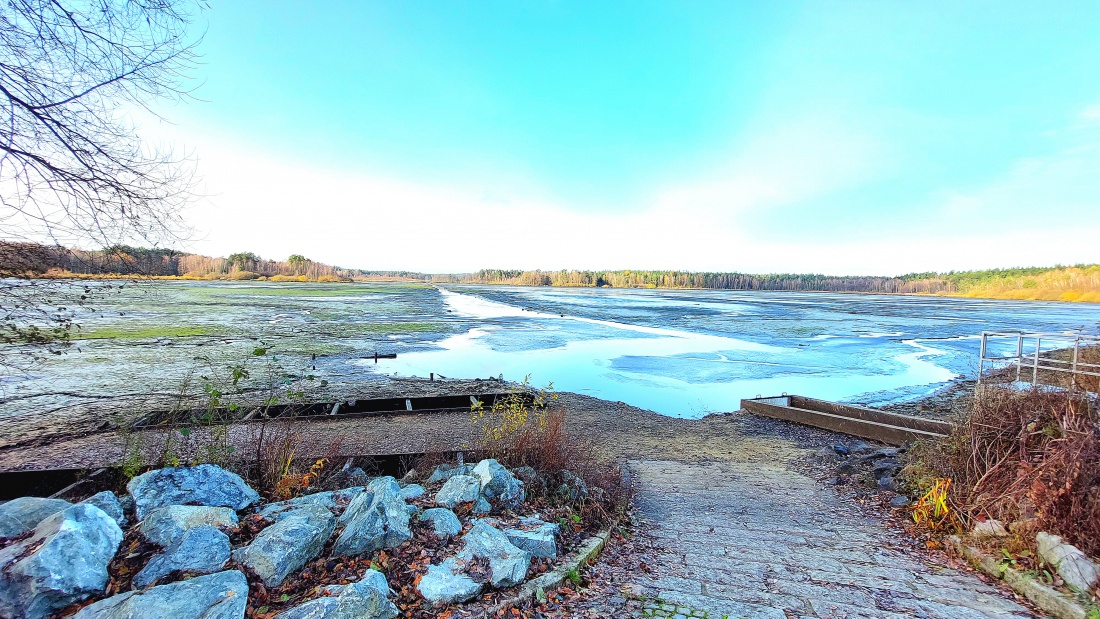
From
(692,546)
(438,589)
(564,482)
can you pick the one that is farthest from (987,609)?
(438,589)

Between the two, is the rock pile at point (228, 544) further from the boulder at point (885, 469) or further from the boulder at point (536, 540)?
the boulder at point (885, 469)

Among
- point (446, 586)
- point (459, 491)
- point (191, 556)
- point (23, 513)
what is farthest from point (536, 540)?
point (23, 513)

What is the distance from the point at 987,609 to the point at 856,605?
1.00 m

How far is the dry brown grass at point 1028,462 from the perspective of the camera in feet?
12.8

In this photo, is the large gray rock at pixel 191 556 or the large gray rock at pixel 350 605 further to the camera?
the large gray rock at pixel 191 556

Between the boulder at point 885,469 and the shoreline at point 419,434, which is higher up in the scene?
the boulder at point 885,469

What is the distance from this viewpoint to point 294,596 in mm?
3100

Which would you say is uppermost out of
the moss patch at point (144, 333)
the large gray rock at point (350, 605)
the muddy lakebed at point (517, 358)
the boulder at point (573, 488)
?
the large gray rock at point (350, 605)

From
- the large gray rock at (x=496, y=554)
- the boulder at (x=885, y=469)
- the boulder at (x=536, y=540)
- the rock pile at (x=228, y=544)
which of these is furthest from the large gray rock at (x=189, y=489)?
the boulder at (x=885, y=469)

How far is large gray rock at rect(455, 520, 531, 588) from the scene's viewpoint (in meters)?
3.47

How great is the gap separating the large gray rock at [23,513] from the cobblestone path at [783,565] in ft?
14.6

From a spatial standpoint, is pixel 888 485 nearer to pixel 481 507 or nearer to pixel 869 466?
pixel 869 466

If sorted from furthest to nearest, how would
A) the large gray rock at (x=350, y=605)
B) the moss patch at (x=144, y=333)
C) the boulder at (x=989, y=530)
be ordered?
the moss patch at (x=144, y=333)
the boulder at (x=989, y=530)
the large gray rock at (x=350, y=605)

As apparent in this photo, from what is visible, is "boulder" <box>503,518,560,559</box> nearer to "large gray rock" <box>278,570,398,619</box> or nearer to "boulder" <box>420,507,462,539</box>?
"boulder" <box>420,507,462,539</box>
